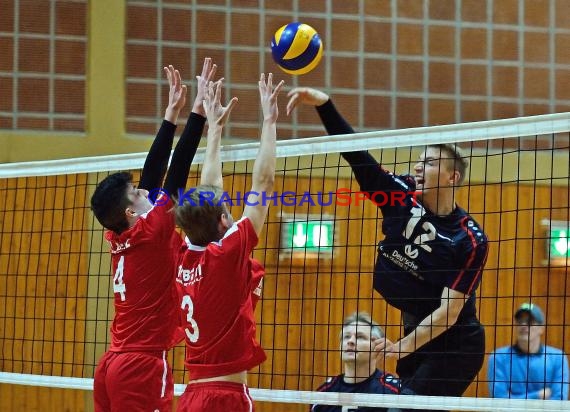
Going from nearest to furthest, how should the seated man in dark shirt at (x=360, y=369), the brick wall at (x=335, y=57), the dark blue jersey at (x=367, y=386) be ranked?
the dark blue jersey at (x=367, y=386)
the seated man in dark shirt at (x=360, y=369)
the brick wall at (x=335, y=57)

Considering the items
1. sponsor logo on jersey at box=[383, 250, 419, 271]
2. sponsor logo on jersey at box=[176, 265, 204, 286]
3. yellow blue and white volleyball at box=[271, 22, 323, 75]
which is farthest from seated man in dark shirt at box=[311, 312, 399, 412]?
yellow blue and white volleyball at box=[271, 22, 323, 75]

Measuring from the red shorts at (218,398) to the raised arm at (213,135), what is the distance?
1079mm

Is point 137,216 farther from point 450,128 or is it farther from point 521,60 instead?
point 521,60

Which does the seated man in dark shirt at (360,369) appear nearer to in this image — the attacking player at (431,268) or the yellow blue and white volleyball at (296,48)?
the attacking player at (431,268)

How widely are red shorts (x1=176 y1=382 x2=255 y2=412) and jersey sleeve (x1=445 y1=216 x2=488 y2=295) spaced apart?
4.72 ft

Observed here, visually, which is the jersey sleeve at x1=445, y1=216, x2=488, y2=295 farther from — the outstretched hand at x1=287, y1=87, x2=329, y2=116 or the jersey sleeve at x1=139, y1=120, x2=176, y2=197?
the jersey sleeve at x1=139, y1=120, x2=176, y2=197

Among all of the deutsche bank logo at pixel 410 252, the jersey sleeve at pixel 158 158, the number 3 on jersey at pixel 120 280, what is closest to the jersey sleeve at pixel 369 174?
the deutsche bank logo at pixel 410 252

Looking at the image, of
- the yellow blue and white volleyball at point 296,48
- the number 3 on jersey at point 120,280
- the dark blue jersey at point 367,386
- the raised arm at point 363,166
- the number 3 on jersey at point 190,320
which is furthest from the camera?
the dark blue jersey at point 367,386

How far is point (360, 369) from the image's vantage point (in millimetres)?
6461

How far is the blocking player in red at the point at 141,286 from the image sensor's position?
5316 millimetres

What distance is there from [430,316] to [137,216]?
1716 mm

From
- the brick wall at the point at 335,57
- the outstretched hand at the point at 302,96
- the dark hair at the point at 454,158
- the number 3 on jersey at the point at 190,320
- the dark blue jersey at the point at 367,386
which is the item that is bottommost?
the dark blue jersey at the point at 367,386

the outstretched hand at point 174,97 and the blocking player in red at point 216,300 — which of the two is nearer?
the blocking player in red at point 216,300

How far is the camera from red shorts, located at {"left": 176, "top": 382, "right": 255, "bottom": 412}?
4.72 m
